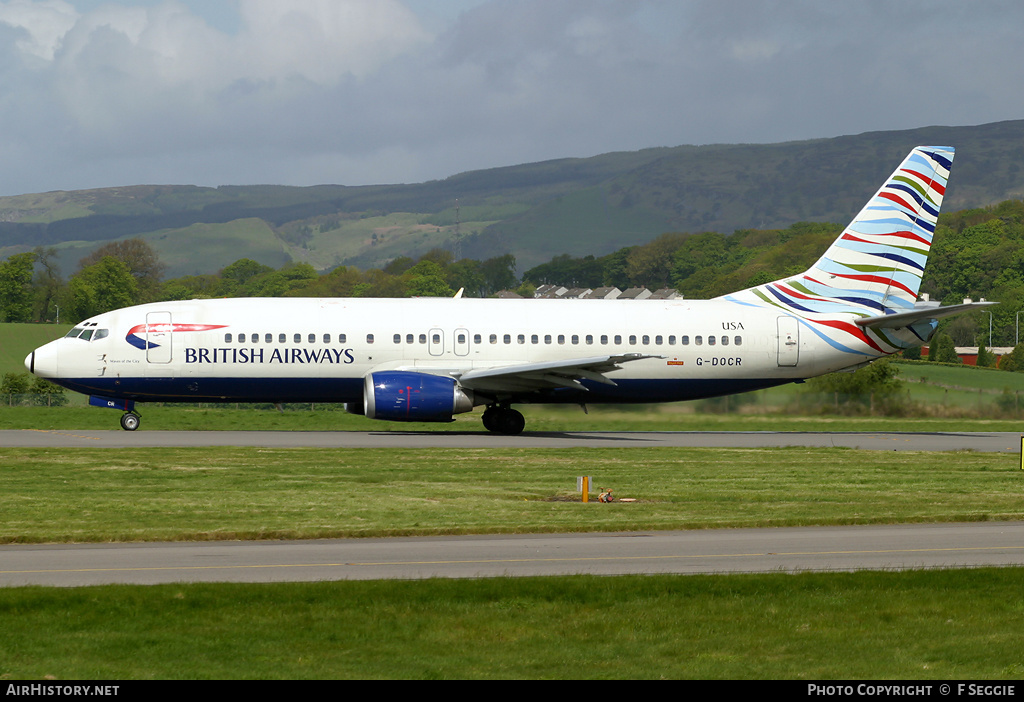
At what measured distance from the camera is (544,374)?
38.2 metres

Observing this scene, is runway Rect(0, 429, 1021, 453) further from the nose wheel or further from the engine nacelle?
the engine nacelle

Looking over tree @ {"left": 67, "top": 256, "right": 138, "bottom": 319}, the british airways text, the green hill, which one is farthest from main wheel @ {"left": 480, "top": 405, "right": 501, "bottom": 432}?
tree @ {"left": 67, "top": 256, "right": 138, "bottom": 319}

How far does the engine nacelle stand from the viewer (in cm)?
3709

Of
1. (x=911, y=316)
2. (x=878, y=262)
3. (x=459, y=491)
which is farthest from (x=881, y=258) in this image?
(x=459, y=491)

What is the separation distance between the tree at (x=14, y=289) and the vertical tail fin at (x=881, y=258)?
485ft

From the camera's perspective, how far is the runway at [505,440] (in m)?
34.1

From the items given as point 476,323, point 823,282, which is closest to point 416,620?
point 476,323

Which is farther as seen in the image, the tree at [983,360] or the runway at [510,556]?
the tree at [983,360]

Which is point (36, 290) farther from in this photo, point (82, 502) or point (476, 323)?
point (82, 502)

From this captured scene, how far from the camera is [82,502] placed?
21234 millimetres

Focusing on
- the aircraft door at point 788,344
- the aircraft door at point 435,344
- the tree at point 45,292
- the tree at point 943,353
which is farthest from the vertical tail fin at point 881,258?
the tree at point 45,292

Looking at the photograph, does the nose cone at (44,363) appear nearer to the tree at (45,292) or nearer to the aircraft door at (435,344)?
the aircraft door at (435,344)
